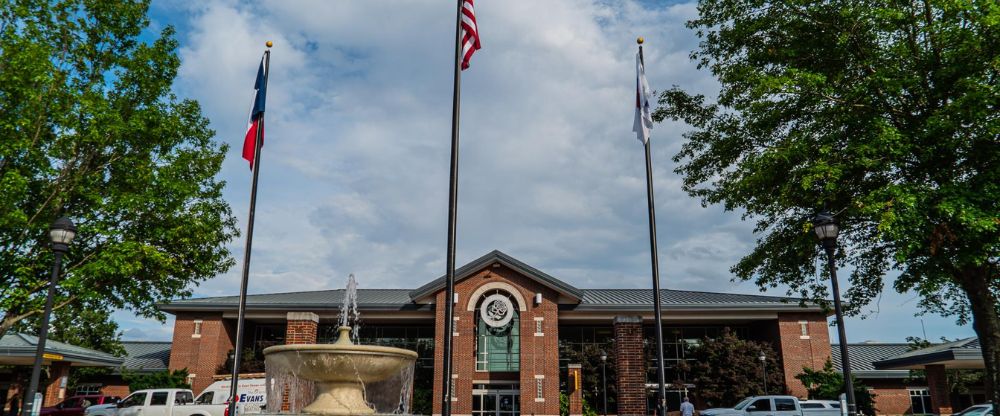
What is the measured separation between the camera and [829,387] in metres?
33.8

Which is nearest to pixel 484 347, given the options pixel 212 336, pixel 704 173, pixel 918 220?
pixel 212 336

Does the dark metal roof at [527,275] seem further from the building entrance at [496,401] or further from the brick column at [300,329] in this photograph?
the brick column at [300,329]

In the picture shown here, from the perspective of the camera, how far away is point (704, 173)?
68.3ft

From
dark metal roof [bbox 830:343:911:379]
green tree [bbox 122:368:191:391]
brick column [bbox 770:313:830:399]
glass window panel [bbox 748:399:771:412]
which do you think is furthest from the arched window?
dark metal roof [bbox 830:343:911:379]

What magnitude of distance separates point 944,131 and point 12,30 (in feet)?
76.9

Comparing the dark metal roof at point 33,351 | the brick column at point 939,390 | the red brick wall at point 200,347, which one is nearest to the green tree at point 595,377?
the brick column at point 939,390

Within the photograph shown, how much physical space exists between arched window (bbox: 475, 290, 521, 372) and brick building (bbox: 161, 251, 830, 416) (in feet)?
0.18

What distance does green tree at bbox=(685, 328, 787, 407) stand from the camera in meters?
35.0

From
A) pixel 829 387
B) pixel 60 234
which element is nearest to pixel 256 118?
pixel 60 234

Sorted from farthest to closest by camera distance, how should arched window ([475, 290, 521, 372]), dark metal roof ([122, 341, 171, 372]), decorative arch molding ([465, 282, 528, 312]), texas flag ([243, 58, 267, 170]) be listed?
dark metal roof ([122, 341, 171, 372]) < decorative arch molding ([465, 282, 528, 312]) < arched window ([475, 290, 521, 372]) < texas flag ([243, 58, 267, 170])

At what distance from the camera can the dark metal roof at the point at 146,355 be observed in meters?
39.8

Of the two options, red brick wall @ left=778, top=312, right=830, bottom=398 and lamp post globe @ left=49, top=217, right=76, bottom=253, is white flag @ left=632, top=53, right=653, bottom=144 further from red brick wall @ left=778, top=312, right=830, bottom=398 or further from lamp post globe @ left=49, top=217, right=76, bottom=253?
red brick wall @ left=778, top=312, right=830, bottom=398

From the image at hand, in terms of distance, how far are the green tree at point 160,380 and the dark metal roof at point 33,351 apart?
1.68 metres

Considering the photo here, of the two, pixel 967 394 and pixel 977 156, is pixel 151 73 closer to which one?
pixel 977 156
